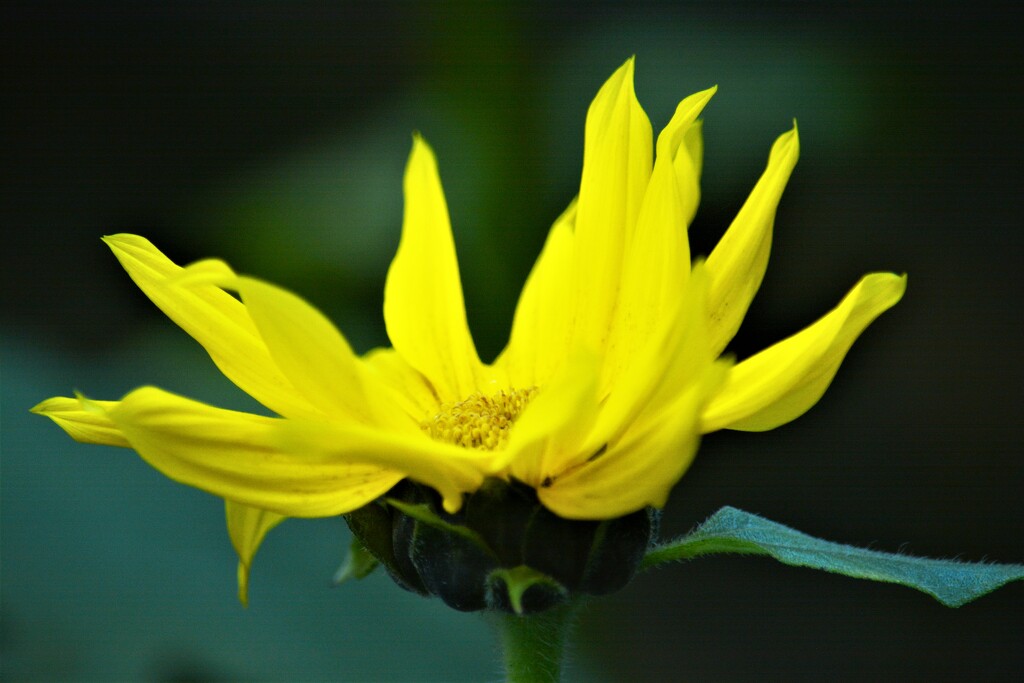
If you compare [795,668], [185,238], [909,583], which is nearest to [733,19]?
[185,238]

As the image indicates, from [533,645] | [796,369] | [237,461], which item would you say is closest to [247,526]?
[237,461]


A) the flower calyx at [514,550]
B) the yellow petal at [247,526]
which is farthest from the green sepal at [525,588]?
the yellow petal at [247,526]

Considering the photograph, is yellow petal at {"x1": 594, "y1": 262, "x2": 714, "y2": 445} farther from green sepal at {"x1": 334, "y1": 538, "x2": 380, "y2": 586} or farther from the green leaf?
green sepal at {"x1": 334, "y1": 538, "x2": 380, "y2": 586}

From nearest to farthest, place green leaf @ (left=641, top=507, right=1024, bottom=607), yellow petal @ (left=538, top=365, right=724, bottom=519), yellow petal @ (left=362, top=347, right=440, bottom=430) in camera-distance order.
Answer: yellow petal @ (left=538, top=365, right=724, bottom=519)
green leaf @ (left=641, top=507, right=1024, bottom=607)
yellow petal @ (left=362, top=347, right=440, bottom=430)

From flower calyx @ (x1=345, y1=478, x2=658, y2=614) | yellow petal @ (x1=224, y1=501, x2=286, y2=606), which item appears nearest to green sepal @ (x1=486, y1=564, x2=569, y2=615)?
flower calyx @ (x1=345, y1=478, x2=658, y2=614)

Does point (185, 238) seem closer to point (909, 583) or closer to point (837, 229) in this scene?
point (837, 229)

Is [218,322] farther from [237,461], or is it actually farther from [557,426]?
[557,426]
